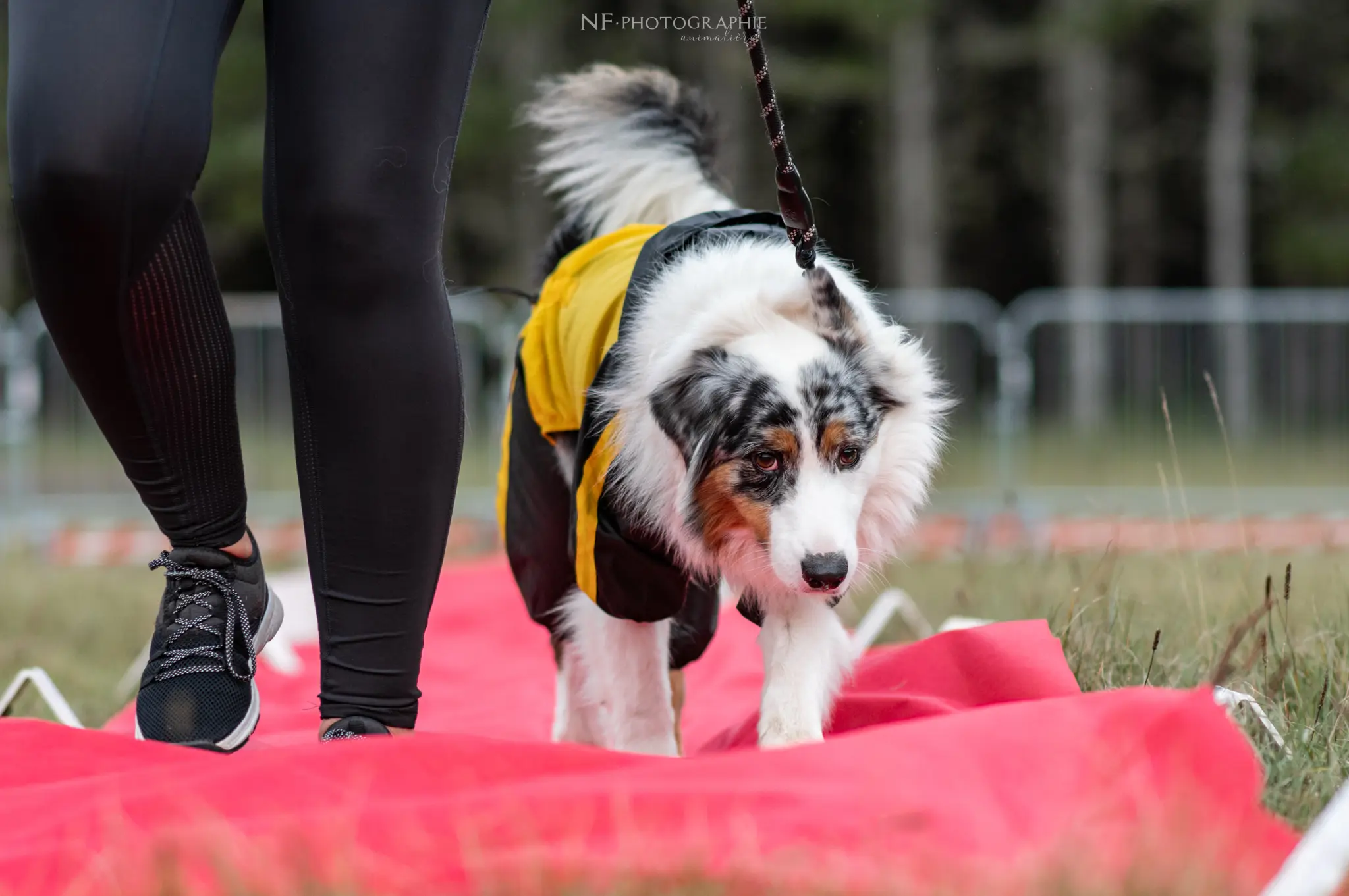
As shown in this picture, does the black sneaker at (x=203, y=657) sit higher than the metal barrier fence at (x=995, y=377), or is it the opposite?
the black sneaker at (x=203, y=657)

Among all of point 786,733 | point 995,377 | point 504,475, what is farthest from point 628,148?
point 995,377

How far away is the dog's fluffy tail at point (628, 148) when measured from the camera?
12.0 ft

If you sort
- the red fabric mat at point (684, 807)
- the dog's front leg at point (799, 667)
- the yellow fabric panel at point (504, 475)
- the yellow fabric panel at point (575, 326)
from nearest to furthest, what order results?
the red fabric mat at point (684, 807)
the dog's front leg at point (799, 667)
the yellow fabric panel at point (575, 326)
the yellow fabric panel at point (504, 475)

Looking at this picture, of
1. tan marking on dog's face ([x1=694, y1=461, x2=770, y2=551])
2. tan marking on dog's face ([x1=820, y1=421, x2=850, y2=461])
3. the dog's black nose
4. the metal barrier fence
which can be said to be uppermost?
tan marking on dog's face ([x1=820, y1=421, x2=850, y2=461])

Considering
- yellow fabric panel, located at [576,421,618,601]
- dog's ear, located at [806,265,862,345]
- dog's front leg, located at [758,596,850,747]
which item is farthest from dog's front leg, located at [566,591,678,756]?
dog's ear, located at [806,265,862,345]

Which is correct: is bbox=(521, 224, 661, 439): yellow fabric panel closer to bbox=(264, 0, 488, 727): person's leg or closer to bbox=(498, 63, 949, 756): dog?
bbox=(498, 63, 949, 756): dog

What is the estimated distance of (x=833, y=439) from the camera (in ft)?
8.58

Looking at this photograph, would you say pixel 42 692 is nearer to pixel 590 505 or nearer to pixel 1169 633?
pixel 590 505

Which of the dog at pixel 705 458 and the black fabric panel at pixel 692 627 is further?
the black fabric panel at pixel 692 627

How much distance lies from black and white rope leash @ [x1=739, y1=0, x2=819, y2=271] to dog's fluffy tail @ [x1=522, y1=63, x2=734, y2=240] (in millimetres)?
904

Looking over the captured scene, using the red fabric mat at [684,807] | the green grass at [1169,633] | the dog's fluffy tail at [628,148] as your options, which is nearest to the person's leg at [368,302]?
the red fabric mat at [684,807]

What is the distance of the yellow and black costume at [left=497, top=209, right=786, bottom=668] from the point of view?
2.79 metres

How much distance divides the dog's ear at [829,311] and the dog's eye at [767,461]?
29 centimetres

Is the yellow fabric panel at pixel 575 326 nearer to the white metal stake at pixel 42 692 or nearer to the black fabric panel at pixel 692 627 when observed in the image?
the black fabric panel at pixel 692 627
